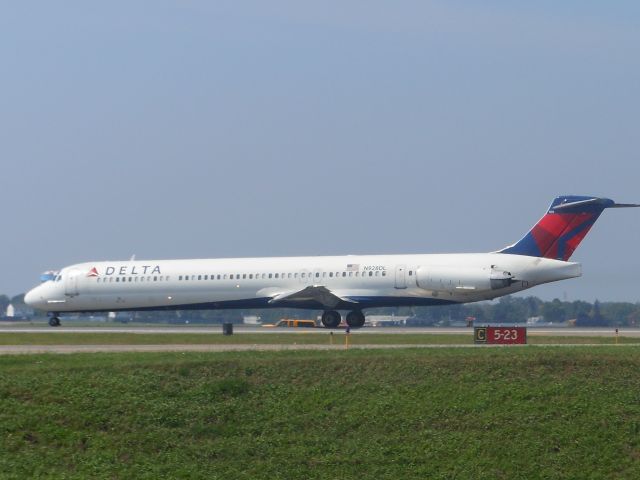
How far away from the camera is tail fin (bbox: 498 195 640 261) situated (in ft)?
165

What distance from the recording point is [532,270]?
5028 cm

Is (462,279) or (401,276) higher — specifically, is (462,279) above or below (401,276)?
below

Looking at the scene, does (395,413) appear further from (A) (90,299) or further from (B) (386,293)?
(A) (90,299)

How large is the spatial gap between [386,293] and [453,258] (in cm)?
379

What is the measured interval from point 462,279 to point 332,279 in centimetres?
697

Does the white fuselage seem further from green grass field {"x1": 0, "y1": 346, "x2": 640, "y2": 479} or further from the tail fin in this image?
green grass field {"x1": 0, "y1": 346, "x2": 640, "y2": 479}

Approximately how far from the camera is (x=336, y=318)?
55.4 meters

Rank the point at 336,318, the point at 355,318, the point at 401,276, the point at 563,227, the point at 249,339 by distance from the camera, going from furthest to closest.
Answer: the point at 355,318 < the point at 336,318 < the point at 401,276 < the point at 563,227 < the point at 249,339

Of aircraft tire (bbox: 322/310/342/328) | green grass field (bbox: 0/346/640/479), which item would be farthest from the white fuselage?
green grass field (bbox: 0/346/640/479)

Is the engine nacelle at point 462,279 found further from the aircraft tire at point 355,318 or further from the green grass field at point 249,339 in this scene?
the green grass field at point 249,339

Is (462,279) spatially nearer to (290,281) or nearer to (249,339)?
(290,281)

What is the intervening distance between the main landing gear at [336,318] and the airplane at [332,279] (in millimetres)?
51

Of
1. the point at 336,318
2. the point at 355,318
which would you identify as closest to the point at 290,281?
the point at 336,318

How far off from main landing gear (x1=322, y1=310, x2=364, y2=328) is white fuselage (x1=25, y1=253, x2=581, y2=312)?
2.18 feet
